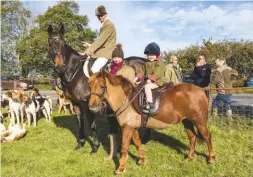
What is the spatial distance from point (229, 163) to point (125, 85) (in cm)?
286

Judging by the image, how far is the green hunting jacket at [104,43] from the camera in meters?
7.19

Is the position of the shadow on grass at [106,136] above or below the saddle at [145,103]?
below

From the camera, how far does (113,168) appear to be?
6.18 meters

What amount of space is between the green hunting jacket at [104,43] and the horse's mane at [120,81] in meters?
1.73

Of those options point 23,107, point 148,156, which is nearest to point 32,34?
point 23,107

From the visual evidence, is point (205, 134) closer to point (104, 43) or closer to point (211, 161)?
point (211, 161)

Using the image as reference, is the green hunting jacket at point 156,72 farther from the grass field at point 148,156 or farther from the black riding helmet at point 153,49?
the grass field at point 148,156

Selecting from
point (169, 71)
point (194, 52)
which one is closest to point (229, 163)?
point (169, 71)

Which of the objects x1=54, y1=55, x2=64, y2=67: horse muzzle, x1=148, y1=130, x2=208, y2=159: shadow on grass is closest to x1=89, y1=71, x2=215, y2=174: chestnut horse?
x1=148, y1=130, x2=208, y2=159: shadow on grass

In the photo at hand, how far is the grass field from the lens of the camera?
5.96 metres

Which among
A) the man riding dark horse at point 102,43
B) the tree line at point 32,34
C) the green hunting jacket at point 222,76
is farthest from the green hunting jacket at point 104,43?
the tree line at point 32,34

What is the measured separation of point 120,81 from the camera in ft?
18.9

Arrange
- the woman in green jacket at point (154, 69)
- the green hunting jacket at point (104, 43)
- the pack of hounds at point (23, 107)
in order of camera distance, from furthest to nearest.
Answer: the pack of hounds at point (23, 107)
the green hunting jacket at point (104, 43)
the woman in green jacket at point (154, 69)

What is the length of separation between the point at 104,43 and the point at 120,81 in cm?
197
